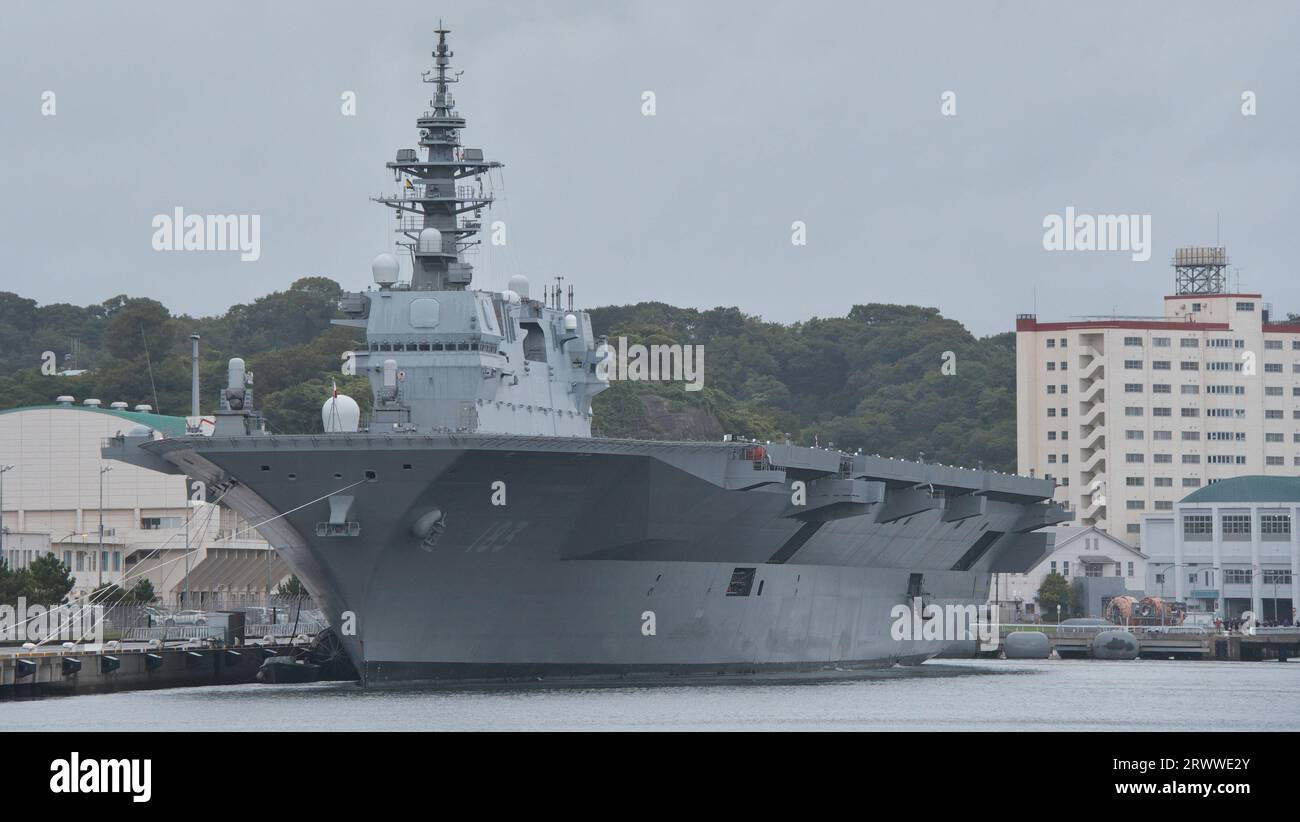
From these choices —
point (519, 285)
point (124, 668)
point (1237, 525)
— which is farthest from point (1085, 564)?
point (124, 668)

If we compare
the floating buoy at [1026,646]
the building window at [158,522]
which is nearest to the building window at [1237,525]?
the floating buoy at [1026,646]

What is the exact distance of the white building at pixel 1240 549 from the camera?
77938 millimetres

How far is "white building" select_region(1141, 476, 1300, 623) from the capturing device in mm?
77938

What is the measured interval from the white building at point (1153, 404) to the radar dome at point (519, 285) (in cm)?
5469

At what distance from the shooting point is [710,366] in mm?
103125

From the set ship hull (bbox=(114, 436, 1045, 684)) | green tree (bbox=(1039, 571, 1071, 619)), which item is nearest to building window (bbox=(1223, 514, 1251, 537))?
green tree (bbox=(1039, 571, 1071, 619))

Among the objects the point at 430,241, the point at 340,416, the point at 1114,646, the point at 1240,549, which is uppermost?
the point at 430,241

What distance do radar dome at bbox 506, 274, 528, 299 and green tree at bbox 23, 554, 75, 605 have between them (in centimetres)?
1340

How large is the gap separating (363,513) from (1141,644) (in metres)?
37.9

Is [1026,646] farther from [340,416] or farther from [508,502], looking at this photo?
[340,416]

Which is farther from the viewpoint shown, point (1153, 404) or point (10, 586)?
point (1153, 404)

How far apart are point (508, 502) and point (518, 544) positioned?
110 centimetres
